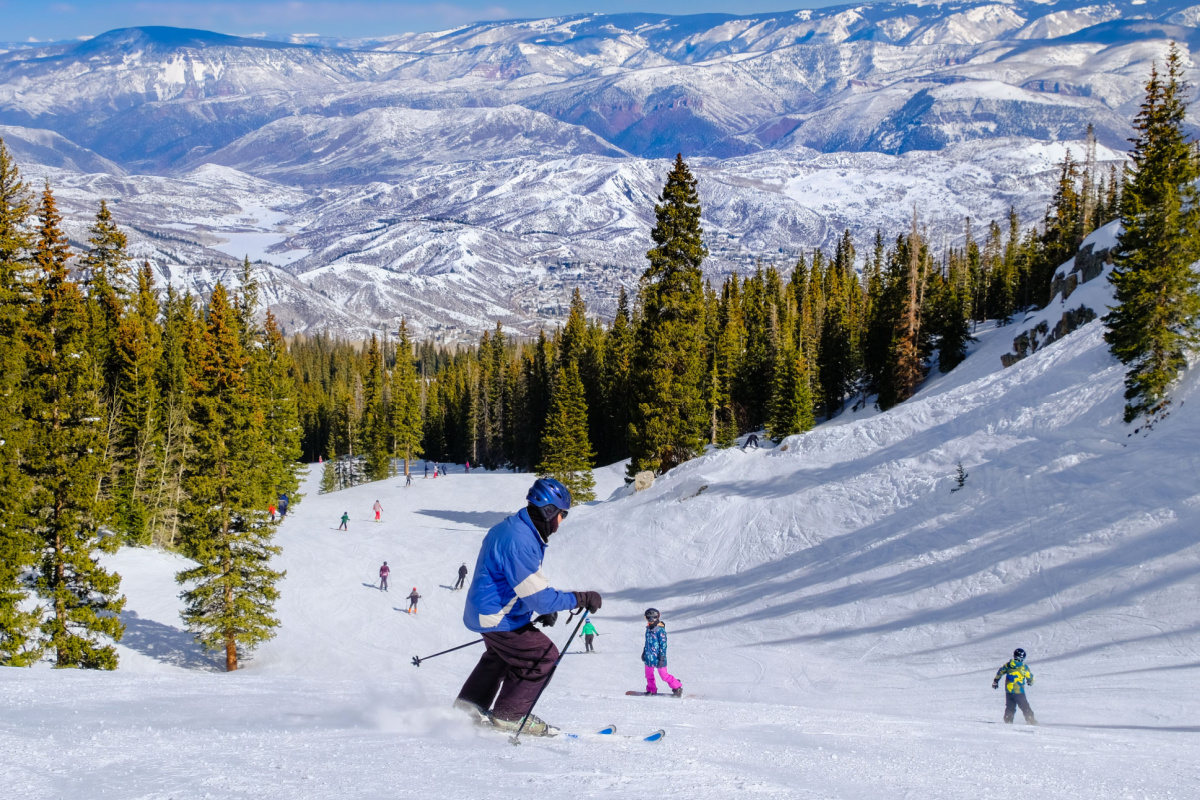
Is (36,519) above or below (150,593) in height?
above

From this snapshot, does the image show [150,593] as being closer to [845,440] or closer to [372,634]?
[372,634]

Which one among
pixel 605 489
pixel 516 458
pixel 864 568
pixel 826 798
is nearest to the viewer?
pixel 826 798

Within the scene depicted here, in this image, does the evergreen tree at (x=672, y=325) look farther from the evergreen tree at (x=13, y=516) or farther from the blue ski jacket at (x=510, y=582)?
the blue ski jacket at (x=510, y=582)

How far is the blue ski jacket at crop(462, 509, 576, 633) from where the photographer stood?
6.11 metres

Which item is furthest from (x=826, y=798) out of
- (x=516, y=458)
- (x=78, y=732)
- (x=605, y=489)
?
(x=516, y=458)

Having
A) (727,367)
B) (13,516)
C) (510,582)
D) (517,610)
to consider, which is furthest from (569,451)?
(510,582)

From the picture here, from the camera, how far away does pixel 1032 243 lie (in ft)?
240

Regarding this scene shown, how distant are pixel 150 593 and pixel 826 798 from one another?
104 feet

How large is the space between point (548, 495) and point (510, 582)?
74cm

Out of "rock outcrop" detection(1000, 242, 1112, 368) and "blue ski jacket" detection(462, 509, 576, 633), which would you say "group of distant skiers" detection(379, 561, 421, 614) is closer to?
"blue ski jacket" detection(462, 509, 576, 633)

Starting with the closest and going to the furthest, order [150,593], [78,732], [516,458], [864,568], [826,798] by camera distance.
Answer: [826,798]
[78,732]
[864,568]
[150,593]
[516,458]

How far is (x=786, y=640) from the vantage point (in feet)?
68.4

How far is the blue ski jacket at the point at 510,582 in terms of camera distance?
6105 mm

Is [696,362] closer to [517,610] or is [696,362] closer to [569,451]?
[569,451]
